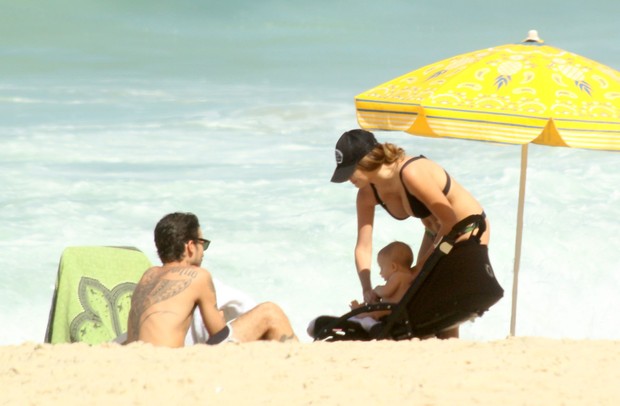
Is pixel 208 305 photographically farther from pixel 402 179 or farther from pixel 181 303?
pixel 402 179

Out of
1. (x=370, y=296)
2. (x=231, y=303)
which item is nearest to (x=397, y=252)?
(x=370, y=296)

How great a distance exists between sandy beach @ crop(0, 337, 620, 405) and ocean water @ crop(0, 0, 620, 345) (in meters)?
6.63

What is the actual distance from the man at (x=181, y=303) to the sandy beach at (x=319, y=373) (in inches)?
11.6

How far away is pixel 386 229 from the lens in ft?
48.7

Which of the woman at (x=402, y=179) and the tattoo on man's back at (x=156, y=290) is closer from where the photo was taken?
the tattoo on man's back at (x=156, y=290)

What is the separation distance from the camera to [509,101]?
5.91 meters

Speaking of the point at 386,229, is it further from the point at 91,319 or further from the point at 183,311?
the point at 183,311

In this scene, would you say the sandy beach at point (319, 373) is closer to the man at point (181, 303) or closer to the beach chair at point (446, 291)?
the man at point (181, 303)

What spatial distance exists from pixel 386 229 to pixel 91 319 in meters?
8.63

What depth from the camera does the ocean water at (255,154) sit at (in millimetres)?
13273

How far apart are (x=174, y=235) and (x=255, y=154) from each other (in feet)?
56.2

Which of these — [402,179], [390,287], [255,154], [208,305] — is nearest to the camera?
[208,305]

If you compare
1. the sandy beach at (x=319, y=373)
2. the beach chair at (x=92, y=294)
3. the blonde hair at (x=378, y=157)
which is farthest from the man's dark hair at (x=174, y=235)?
the beach chair at (x=92, y=294)

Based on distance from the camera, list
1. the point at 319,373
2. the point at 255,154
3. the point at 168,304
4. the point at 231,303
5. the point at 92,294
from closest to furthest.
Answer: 1. the point at 319,373
2. the point at 168,304
3. the point at 231,303
4. the point at 92,294
5. the point at 255,154
